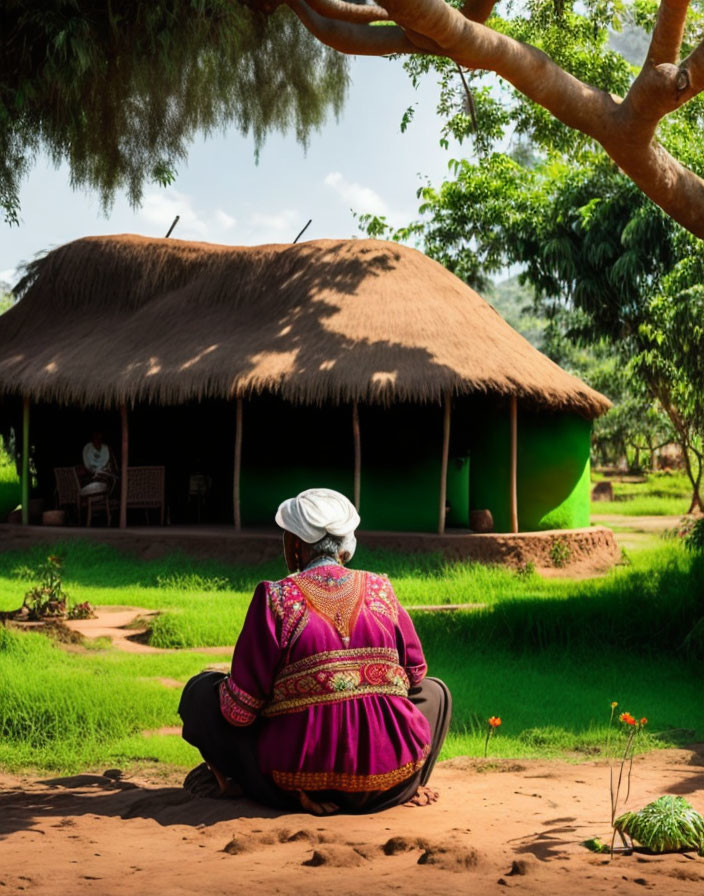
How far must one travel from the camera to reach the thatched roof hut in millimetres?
14445

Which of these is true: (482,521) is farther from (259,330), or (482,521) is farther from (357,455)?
(259,330)

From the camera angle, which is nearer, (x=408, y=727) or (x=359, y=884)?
(x=359, y=884)

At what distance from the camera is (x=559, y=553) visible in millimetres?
14219

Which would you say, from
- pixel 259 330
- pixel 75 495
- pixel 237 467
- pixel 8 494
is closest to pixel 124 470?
pixel 75 495

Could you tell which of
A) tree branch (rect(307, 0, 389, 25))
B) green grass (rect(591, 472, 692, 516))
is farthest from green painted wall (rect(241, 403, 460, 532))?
green grass (rect(591, 472, 692, 516))

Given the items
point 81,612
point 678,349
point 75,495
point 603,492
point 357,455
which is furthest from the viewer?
point 603,492

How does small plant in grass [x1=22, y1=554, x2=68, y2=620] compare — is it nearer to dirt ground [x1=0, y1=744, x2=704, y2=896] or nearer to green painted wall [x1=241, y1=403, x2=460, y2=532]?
dirt ground [x1=0, y1=744, x2=704, y2=896]

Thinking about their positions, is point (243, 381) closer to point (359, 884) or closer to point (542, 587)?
point (542, 587)

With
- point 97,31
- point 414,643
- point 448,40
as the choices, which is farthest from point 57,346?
point 414,643

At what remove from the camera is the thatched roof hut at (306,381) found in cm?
1445

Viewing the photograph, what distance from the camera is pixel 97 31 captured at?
8.07 metres

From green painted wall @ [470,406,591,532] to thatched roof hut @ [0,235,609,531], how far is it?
1.0 inches

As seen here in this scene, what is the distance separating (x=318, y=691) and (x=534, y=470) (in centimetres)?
1165

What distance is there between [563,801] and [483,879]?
1279 millimetres
